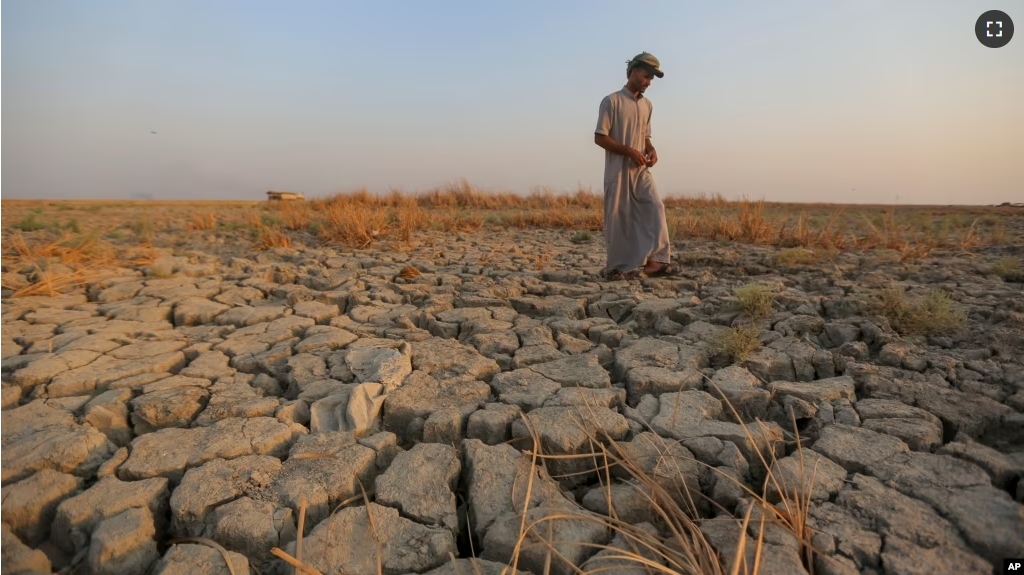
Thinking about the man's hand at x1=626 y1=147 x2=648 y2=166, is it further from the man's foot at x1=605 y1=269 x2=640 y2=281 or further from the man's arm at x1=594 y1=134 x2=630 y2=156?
the man's foot at x1=605 y1=269 x2=640 y2=281

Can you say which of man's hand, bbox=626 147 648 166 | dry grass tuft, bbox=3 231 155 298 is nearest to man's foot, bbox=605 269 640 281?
man's hand, bbox=626 147 648 166

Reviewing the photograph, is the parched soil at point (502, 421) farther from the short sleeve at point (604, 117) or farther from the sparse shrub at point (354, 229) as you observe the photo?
the sparse shrub at point (354, 229)

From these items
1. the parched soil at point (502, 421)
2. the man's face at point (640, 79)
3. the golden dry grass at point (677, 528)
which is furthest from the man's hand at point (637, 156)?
the golden dry grass at point (677, 528)

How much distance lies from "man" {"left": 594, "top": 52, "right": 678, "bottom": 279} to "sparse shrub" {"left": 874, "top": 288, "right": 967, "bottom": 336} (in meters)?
1.46

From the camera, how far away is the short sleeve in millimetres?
3822

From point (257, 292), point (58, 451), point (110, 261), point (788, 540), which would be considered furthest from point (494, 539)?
point (110, 261)

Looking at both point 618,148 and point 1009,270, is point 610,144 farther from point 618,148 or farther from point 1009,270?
point 1009,270

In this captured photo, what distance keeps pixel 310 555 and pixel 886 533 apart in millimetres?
1334

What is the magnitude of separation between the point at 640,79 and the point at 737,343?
7.25 ft

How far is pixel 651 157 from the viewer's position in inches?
159

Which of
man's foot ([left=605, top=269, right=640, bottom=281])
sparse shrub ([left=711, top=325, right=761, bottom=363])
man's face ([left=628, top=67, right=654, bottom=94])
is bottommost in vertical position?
sparse shrub ([left=711, top=325, right=761, bottom=363])

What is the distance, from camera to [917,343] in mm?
2396

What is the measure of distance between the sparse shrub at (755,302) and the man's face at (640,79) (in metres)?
1.70

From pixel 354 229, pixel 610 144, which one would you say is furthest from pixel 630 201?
pixel 354 229
